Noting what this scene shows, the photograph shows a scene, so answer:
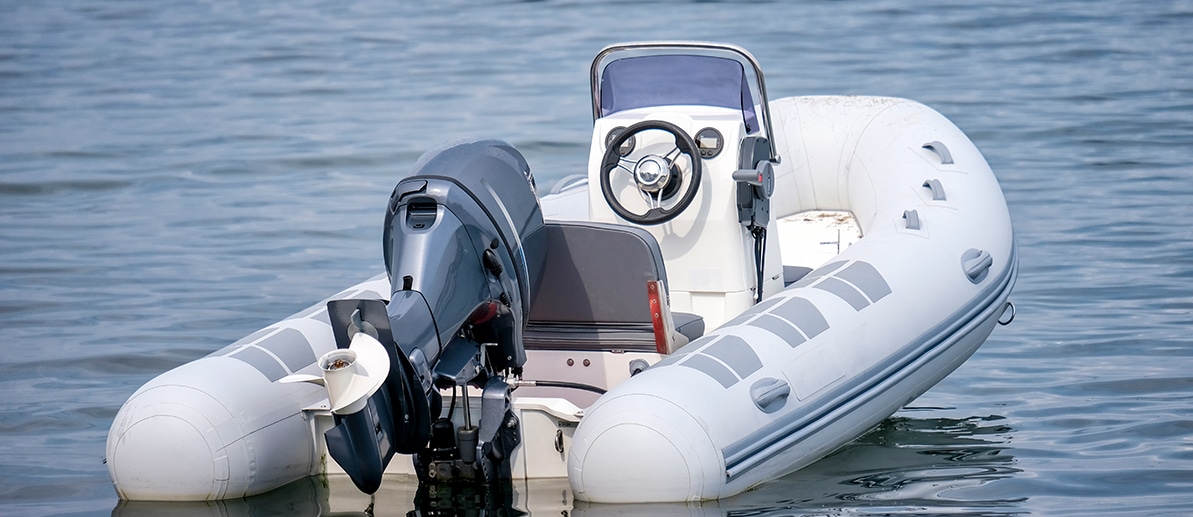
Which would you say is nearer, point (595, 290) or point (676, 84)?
point (595, 290)

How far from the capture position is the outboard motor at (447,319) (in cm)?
356

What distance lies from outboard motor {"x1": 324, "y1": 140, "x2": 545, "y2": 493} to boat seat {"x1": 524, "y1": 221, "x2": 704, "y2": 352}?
243 millimetres

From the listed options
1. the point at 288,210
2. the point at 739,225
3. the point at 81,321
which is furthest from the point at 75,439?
the point at 288,210

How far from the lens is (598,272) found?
4.44 metres

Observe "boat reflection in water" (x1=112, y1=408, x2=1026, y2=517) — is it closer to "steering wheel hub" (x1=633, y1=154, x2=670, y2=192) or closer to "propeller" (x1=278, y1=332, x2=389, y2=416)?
"propeller" (x1=278, y1=332, x2=389, y2=416)

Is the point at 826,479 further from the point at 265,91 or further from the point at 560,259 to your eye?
the point at 265,91

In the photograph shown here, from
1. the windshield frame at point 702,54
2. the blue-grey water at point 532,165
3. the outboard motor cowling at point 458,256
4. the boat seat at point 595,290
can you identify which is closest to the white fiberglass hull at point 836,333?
the blue-grey water at point 532,165

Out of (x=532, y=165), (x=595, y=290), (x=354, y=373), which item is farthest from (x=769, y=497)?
(x=532, y=165)

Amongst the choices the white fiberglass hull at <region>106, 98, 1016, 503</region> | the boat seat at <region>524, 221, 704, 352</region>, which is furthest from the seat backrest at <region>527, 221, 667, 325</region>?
the white fiberglass hull at <region>106, 98, 1016, 503</region>

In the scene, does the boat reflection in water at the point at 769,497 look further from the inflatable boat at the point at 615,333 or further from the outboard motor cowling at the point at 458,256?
the outboard motor cowling at the point at 458,256

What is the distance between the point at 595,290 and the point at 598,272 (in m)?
0.05

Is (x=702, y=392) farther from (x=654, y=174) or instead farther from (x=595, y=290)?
(x=654, y=174)

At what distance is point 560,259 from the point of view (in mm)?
4434

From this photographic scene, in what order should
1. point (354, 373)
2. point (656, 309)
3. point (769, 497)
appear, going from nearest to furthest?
1. point (354, 373)
2. point (769, 497)
3. point (656, 309)
